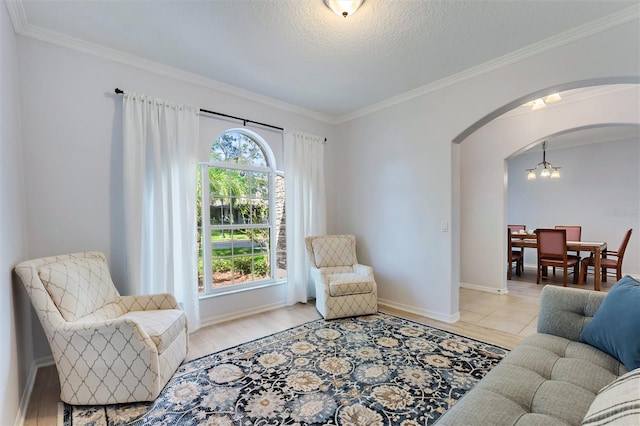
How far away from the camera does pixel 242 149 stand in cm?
372

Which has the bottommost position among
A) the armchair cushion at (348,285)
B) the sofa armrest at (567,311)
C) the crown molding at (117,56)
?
the armchair cushion at (348,285)

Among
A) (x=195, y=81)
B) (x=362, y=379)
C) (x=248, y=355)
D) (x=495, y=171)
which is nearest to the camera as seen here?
(x=362, y=379)

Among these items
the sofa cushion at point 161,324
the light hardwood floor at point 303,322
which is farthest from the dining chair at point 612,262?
the sofa cushion at point 161,324

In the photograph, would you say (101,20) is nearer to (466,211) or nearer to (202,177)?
(202,177)

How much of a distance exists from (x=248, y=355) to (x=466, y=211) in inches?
163

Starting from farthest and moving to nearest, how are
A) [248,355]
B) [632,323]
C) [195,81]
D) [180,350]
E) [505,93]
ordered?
1. [195,81]
2. [505,93]
3. [248,355]
4. [180,350]
5. [632,323]

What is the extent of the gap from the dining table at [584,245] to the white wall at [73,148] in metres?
6.27

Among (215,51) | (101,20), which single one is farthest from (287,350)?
(101,20)

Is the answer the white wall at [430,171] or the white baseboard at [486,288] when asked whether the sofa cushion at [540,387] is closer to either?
the white wall at [430,171]

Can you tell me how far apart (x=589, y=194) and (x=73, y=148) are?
8679mm

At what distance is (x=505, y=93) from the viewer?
112 inches

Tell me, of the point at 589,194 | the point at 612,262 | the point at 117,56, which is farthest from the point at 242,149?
the point at 589,194

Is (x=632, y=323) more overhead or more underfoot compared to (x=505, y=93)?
more underfoot

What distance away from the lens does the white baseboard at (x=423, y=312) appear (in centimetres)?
331
